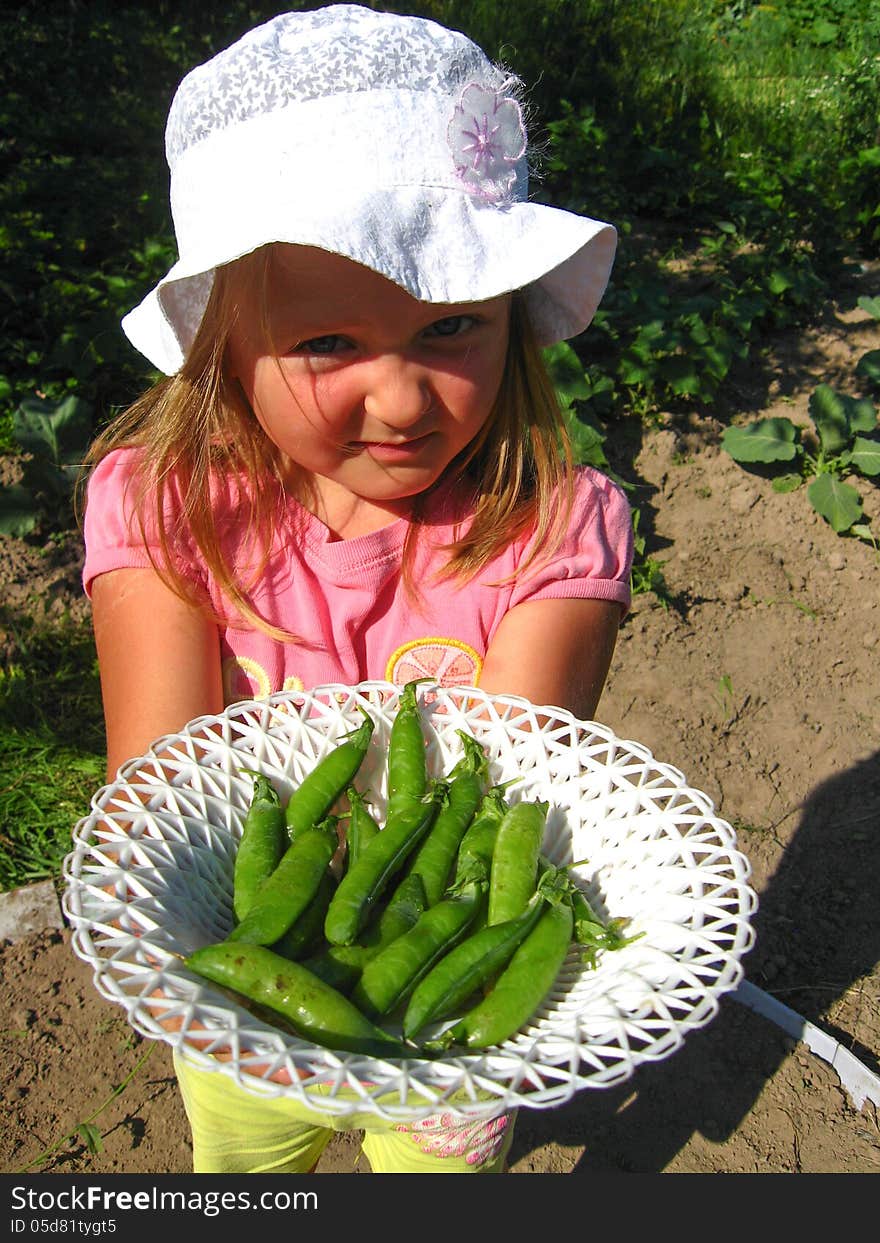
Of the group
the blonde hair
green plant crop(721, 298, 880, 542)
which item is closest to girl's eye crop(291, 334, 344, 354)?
the blonde hair

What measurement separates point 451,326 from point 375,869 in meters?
1.09

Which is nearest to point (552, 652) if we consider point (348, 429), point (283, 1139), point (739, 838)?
point (348, 429)

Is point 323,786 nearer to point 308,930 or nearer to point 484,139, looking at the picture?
point 308,930

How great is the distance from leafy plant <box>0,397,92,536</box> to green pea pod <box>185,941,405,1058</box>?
3.73m

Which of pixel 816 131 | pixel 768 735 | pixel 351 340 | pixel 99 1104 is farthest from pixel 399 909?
pixel 816 131

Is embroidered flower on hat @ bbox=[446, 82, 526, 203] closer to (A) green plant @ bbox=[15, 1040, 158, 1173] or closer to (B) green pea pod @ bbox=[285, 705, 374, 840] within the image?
(B) green pea pod @ bbox=[285, 705, 374, 840]

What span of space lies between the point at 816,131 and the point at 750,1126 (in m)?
7.39

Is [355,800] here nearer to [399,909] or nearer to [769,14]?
[399,909]

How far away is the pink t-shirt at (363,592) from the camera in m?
2.65

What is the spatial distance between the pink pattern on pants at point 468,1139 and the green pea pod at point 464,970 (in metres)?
0.45

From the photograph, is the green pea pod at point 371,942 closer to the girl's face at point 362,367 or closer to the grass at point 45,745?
the girl's face at point 362,367

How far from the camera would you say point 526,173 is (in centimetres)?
227

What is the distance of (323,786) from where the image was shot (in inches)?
79.9

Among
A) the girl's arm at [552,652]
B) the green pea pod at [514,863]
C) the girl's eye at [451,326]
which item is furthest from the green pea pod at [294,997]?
the girl's eye at [451,326]
